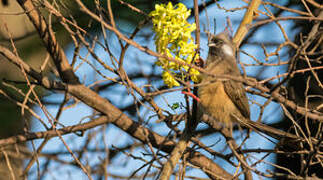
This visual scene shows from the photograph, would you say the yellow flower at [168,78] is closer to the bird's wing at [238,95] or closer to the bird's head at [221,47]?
the bird's head at [221,47]

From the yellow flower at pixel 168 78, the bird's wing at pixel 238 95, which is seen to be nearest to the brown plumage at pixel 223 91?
the bird's wing at pixel 238 95

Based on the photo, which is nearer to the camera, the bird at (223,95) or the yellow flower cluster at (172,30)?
the yellow flower cluster at (172,30)

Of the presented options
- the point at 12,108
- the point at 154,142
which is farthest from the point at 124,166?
the point at 12,108

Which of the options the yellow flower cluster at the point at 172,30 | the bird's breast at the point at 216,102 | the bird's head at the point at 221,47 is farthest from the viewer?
the bird's breast at the point at 216,102

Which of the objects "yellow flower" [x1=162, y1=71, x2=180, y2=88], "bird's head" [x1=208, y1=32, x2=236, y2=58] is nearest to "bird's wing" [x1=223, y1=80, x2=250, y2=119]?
"bird's head" [x1=208, y1=32, x2=236, y2=58]

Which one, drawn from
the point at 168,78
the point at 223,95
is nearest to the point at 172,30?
the point at 168,78

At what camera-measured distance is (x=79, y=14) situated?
12.8 ft

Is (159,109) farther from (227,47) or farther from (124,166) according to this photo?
(227,47)

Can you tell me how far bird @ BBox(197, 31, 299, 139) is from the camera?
3.65m

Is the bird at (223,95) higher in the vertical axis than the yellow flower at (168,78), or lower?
higher

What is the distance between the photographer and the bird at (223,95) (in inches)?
144

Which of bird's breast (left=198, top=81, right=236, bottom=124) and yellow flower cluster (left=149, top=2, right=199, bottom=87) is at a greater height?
bird's breast (left=198, top=81, right=236, bottom=124)

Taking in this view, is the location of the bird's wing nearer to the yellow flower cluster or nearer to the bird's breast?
the bird's breast

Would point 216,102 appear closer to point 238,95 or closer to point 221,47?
point 238,95
